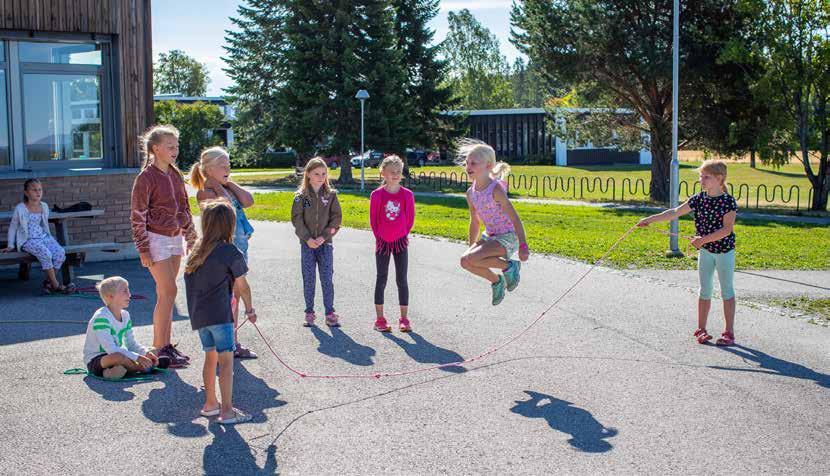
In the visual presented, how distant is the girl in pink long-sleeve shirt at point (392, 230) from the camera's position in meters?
9.03

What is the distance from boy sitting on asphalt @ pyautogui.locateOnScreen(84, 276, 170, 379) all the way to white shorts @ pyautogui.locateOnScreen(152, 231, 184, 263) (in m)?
0.41

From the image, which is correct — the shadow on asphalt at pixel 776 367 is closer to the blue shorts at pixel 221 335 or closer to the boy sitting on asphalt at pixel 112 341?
the blue shorts at pixel 221 335

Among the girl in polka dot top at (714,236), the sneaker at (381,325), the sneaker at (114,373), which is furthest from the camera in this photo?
the sneaker at (381,325)

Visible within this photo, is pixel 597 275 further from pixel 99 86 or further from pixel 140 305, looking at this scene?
pixel 99 86

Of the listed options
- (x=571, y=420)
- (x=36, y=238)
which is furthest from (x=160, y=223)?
(x=36, y=238)

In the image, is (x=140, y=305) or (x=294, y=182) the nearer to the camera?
(x=140, y=305)

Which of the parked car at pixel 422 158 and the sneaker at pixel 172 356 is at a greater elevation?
the parked car at pixel 422 158

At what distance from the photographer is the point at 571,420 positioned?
6.09 metres

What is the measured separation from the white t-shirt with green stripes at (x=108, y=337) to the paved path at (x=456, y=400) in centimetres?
26

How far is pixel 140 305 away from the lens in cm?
1029

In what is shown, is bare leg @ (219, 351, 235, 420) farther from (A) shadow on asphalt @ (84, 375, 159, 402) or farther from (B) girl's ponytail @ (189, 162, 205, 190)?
(B) girl's ponytail @ (189, 162, 205, 190)

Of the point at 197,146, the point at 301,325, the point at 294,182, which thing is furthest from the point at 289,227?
the point at 197,146

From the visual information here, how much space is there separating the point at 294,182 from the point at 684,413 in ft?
126

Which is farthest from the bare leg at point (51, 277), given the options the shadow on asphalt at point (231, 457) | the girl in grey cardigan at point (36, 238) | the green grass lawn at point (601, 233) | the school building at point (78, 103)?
the green grass lawn at point (601, 233)
